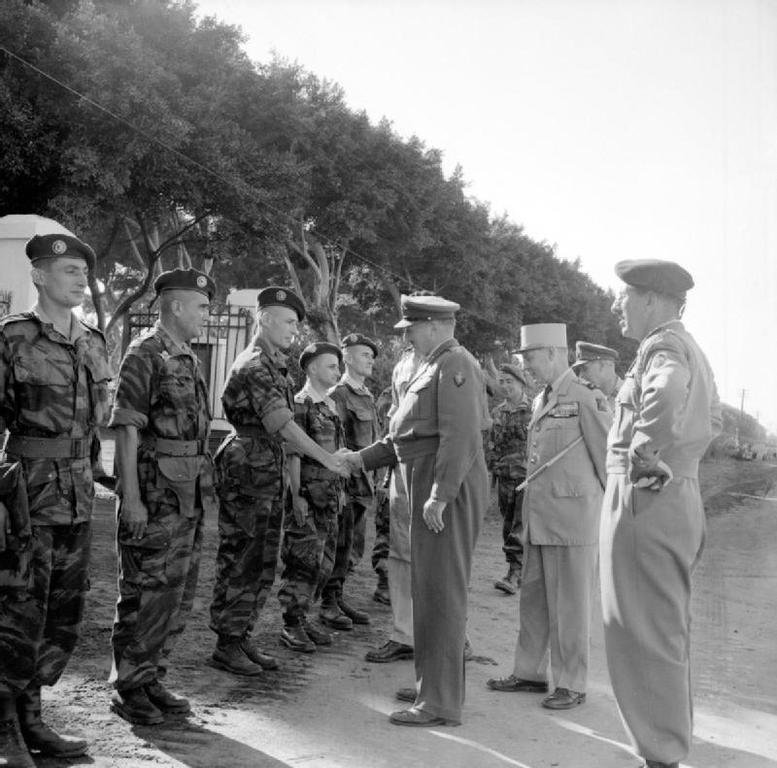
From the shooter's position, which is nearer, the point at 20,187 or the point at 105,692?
the point at 105,692

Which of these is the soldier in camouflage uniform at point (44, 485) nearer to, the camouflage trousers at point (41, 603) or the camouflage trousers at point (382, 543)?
the camouflage trousers at point (41, 603)

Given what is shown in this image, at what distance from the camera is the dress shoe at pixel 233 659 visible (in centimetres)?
513

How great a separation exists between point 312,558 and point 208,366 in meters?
9.94

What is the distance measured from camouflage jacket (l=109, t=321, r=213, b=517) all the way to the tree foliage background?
12.0 m

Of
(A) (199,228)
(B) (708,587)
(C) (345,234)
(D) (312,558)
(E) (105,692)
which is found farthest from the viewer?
(C) (345,234)

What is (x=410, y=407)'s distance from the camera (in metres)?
4.62

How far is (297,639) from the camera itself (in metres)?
5.85

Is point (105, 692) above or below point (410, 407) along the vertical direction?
below

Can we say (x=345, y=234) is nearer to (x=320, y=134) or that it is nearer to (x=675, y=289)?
(x=320, y=134)

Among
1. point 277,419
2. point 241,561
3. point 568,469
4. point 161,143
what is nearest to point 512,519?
point 568,469

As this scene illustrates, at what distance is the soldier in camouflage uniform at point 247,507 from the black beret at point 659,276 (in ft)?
6.68

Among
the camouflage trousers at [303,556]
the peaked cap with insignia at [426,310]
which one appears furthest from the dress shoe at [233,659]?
the peaked cap with insignia at [426,310]

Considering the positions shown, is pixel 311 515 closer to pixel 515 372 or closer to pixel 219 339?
pixel 515 372

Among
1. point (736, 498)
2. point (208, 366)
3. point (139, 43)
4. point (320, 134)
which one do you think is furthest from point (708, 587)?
point (320, 134)
